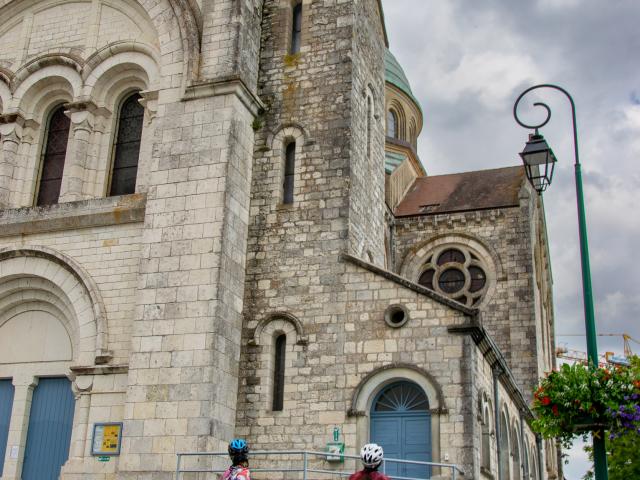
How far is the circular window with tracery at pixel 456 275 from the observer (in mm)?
26094

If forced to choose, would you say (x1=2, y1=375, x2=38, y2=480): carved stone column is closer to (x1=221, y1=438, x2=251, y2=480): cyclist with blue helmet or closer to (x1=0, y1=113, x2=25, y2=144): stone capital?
(x1=0, y1=113, x2=25, y2=144): stone capital

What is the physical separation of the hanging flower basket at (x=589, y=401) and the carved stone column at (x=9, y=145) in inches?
490

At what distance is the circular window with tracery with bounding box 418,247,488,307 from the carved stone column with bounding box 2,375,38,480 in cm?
1356

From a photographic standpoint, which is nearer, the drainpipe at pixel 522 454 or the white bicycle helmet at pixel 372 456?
the white bicycle helmet at pixel 372 456

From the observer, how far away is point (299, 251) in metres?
16.7

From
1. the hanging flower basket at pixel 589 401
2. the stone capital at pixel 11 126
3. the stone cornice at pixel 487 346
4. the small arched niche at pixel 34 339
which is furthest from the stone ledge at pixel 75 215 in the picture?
the hanging flower basket at pixel 589 401

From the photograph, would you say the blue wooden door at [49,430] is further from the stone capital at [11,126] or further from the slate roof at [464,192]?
the slate roof at [464,192]

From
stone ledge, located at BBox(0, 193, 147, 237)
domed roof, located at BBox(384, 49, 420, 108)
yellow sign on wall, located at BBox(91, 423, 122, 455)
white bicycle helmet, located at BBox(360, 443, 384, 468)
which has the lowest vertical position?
white bicycle helmet, located at BBox(360, 443, 384, 468)

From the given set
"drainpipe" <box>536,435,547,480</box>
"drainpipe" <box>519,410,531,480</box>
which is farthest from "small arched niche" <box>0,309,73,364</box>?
"drainpipe" <box>536,435,547,480</box>

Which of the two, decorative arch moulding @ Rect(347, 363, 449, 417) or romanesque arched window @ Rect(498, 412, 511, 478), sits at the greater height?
decorative arch moulding @ Rect(347, 363, 449, 417)

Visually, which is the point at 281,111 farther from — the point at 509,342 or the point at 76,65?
the point at 509,342

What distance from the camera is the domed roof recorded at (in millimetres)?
35844

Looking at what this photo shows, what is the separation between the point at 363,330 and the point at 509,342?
10.1 m

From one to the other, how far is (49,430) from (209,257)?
4686mm
